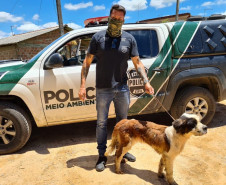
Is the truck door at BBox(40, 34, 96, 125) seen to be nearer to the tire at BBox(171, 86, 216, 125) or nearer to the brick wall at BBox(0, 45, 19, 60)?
the tire at BBox(171, 86, 216, 125)

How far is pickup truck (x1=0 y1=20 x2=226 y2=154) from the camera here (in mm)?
3002

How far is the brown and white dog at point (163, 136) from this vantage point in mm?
2084

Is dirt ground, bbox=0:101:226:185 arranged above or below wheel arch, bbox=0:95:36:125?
below

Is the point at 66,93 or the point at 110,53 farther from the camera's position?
the point at 66,93

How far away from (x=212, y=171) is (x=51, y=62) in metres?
2.85

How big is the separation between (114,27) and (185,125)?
1.44 metres

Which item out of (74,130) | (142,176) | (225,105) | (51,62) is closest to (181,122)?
(142,176)

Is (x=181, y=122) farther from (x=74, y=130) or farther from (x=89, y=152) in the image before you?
(x=74, y=130)

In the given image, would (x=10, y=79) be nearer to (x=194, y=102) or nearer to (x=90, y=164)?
(x=90, y=164)

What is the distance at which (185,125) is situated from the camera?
6.81ft

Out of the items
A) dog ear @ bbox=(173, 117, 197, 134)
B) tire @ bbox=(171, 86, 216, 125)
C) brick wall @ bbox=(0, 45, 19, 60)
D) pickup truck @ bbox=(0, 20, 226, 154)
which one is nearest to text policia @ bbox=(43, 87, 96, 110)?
pickup truck @ bbox=(0, 20, 226, 154)

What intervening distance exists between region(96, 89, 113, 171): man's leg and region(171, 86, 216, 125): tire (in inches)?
65.0

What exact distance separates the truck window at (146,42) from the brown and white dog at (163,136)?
1467 mm

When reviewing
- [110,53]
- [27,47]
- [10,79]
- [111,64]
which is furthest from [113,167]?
[27,47]
